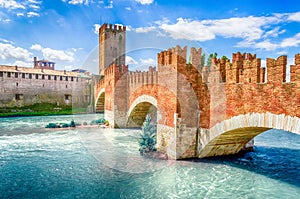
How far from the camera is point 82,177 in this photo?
9266 mm

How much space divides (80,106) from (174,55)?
40918 mm

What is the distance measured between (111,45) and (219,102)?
45.7 m

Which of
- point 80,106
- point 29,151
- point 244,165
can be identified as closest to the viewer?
point 244,165

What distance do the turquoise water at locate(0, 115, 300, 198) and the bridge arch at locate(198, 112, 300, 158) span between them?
1.68 feet

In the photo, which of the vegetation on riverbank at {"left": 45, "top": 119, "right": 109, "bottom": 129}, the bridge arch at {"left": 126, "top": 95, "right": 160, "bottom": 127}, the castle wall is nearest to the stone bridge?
the bridge arch at {"left": 126, "top": 95, "right": 160, "bottom": 127}

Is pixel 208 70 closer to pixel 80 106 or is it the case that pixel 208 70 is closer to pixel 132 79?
pixel 132 79

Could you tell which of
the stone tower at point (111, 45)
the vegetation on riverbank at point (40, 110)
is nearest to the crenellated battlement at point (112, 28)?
the stone tower at point (111, 45)

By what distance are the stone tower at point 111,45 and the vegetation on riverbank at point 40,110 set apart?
11041 mm

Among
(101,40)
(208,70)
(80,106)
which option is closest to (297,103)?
(208,70)

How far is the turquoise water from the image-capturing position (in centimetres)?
781

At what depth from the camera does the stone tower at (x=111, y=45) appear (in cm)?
5134

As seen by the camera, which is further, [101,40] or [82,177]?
[101,40]

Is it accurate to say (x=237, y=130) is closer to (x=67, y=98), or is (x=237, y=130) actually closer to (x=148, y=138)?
(x=148, y=138)

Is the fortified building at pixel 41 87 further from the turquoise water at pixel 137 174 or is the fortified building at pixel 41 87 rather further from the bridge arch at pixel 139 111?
the turquoise water at pixel 137 174
